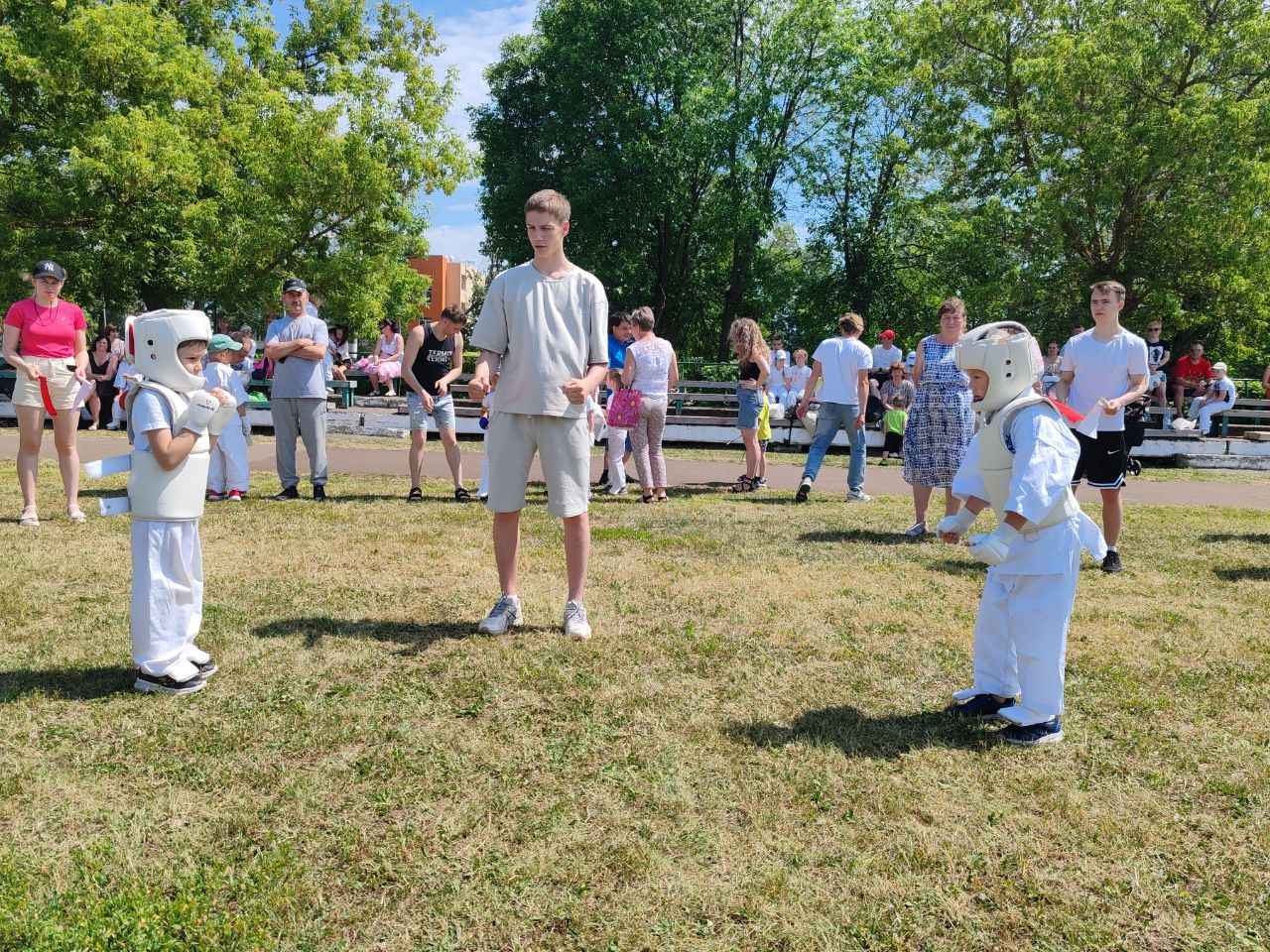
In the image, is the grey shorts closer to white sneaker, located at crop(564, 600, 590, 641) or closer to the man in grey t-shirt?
the man in grey t-shirt

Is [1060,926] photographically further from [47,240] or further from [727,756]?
[47,240]

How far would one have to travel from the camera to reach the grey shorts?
9.09m

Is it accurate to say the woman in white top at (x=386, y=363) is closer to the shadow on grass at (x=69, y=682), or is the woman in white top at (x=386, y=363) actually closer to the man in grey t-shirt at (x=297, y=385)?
the man in grey t-shirt at (x=297, y=385)

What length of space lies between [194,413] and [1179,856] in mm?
3814

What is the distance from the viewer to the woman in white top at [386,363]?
65.8 feet

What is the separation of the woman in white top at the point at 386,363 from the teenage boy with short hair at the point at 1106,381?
1537 centimetres

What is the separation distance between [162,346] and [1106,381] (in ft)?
19.4

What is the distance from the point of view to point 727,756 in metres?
3.43

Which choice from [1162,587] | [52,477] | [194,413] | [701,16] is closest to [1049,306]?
[701,16]

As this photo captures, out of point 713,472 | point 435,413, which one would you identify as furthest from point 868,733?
point 713,472

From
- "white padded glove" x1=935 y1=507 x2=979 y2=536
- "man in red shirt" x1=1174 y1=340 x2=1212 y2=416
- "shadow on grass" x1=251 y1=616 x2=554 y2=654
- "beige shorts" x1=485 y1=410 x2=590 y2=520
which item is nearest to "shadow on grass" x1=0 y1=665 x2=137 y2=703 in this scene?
"shadow on grass" x1=251 y1=616 x2=554 y2=654

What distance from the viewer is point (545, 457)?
475cm

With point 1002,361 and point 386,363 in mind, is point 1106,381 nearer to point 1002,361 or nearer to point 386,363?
point 1002,361

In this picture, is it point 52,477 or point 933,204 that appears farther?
point 933,204
